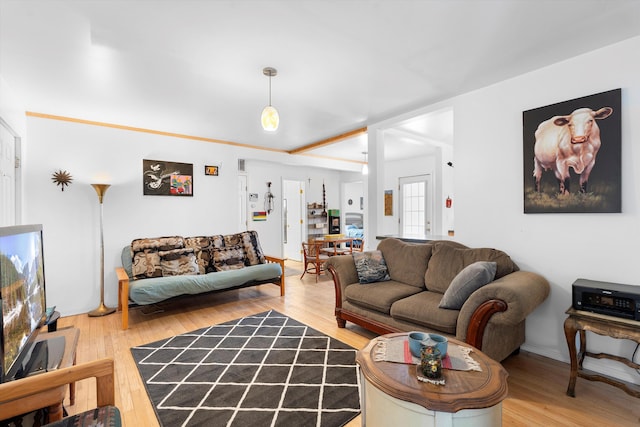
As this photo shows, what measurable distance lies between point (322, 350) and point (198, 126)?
3.45 meters

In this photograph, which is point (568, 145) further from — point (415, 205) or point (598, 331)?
point (415, 205)

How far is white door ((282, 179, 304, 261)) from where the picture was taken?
24.2 feet

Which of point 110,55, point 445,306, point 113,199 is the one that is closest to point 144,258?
point 113,199

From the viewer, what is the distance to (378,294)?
9.53 feet

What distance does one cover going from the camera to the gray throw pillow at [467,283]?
7.68 ft

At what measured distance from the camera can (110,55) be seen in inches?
93.4

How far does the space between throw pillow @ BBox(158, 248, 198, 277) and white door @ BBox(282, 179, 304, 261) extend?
330 centimetres

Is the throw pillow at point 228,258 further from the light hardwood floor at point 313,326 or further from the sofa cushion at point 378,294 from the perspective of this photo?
the sofa cushion at point 378,294

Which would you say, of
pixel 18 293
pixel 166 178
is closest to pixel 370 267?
pixel 18 293

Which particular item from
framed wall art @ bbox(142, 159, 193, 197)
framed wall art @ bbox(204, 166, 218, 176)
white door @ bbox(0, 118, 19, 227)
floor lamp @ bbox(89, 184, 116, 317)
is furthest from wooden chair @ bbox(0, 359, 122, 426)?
framed wall art @ bbox(204, 166, 218, 176)

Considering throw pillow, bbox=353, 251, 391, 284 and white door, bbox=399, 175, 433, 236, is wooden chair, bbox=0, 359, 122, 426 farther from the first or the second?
white door, bbox=399, 175, 433, 236

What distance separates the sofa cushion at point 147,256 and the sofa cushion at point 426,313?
312 centimetres

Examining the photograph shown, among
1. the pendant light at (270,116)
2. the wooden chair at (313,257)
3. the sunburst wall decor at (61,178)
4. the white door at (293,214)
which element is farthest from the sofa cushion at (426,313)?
the white door at (293,214)

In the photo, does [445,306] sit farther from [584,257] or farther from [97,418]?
[97,418]
